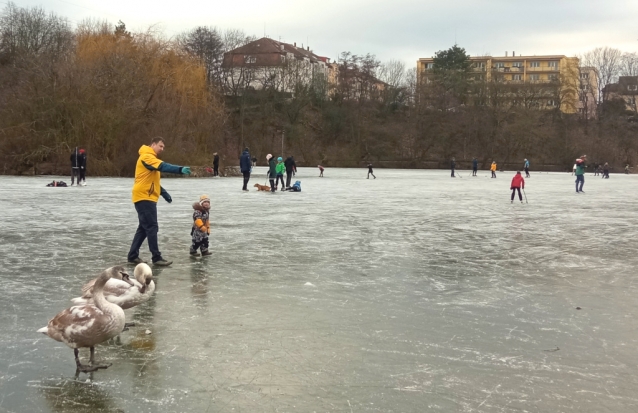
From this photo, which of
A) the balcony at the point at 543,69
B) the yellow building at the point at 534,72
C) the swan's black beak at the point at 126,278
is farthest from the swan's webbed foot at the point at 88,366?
the balcony at the point at 543,69

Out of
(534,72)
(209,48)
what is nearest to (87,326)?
(209,48)

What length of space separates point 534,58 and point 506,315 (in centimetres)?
11668

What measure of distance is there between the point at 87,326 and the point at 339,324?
6.86 feet

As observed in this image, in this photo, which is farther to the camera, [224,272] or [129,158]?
[129,158]

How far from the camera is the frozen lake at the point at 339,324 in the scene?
372 cm

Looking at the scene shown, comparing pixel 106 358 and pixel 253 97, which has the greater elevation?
pixel 253 97

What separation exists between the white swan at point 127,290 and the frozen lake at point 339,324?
0.96 feet

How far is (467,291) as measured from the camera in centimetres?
669

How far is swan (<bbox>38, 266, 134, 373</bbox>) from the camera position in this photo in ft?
13.1

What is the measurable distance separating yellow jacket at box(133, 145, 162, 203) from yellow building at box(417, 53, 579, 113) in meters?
76.9

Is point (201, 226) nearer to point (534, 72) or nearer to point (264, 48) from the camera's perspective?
point (264, 48)

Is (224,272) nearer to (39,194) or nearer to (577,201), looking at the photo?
(39,194)

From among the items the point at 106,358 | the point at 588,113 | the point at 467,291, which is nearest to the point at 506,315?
the point at 467,291

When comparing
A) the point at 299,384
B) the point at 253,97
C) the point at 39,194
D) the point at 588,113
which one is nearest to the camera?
the point at 299,384
